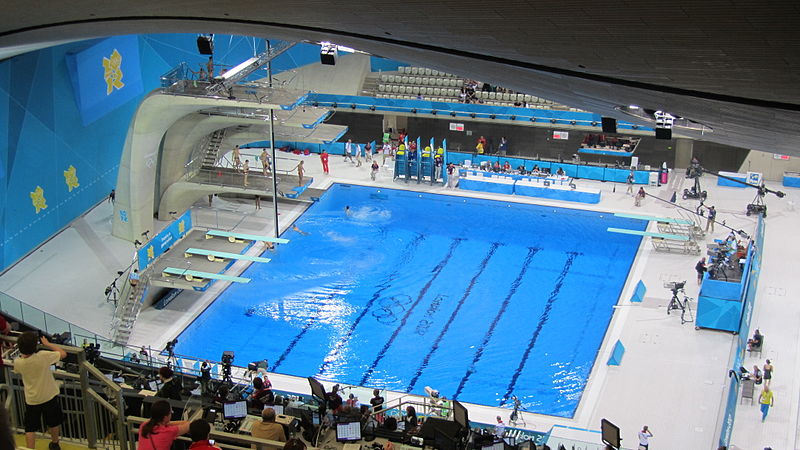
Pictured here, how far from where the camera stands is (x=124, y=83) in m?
25.8

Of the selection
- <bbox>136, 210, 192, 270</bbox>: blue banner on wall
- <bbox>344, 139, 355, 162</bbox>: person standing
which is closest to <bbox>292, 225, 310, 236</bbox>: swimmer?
<bbox>136, 210, 192, 270</bbox>: blue banner on wall

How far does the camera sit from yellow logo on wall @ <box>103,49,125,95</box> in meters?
24.8

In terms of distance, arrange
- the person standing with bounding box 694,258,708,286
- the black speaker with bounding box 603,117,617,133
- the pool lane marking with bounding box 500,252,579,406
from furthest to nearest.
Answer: the person standing with bounding box 694,258,708,286 → the pool lane marking with bounding box 500,252,579,406 → the black speaker with bounding box 603,117,617,133

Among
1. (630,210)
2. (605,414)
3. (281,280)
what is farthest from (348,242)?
(605,414)

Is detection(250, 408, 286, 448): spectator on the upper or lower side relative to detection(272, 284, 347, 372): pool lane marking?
upper

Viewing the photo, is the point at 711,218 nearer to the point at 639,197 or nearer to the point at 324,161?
the point at 639,197

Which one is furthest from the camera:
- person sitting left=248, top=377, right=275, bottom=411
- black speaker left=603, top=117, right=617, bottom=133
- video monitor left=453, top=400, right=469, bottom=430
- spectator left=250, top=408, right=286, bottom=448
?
black speaker left=603, top=117, right=617, bottom=133

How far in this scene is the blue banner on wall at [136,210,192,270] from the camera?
21.1m

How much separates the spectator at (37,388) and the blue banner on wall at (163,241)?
13.9 m

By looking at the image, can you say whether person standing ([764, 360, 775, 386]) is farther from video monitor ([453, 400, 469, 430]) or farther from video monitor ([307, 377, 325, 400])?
video monitor ([307, 377, 325, 400])

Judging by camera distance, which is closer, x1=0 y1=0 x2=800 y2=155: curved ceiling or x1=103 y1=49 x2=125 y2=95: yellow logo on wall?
x1=0 y1=0 x2=800 y2=155: curved ceiling

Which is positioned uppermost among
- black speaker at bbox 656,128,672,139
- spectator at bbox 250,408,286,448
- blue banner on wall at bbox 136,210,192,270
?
black speaker at bbox 656,128,672,139

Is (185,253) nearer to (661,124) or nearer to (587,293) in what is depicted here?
(587,293)

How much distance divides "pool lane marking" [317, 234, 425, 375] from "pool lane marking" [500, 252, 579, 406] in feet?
12.4
